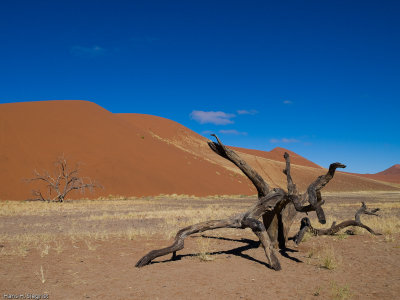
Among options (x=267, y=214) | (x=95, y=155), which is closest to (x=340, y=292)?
(x=267, y=214)

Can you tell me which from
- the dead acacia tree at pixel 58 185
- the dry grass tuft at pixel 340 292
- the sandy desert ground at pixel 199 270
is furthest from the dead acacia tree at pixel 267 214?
the dead acacia tree at pixel 58 185

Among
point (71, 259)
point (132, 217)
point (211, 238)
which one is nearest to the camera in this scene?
point (71, 259)

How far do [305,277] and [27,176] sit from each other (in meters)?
29.0

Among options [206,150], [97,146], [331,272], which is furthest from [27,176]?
[206,150]

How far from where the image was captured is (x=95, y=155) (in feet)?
117

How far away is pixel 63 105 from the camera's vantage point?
159 ft

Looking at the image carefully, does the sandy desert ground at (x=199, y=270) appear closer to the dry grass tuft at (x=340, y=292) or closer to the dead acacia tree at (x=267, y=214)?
the dry grass tuft at (x=340, y=292)

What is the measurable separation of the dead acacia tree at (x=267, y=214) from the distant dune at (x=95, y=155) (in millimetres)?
23981

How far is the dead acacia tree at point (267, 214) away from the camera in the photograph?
6.28m

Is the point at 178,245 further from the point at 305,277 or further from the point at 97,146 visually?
the point at 97,146

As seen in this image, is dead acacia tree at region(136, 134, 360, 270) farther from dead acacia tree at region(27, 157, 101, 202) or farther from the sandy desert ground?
dead acacia tree at region(27, 157, 101, 202)

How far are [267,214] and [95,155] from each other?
30.8 m

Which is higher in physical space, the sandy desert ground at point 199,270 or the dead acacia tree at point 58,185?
the dead acacia tree at point 58,185

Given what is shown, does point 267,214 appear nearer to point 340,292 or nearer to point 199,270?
point 199,270
